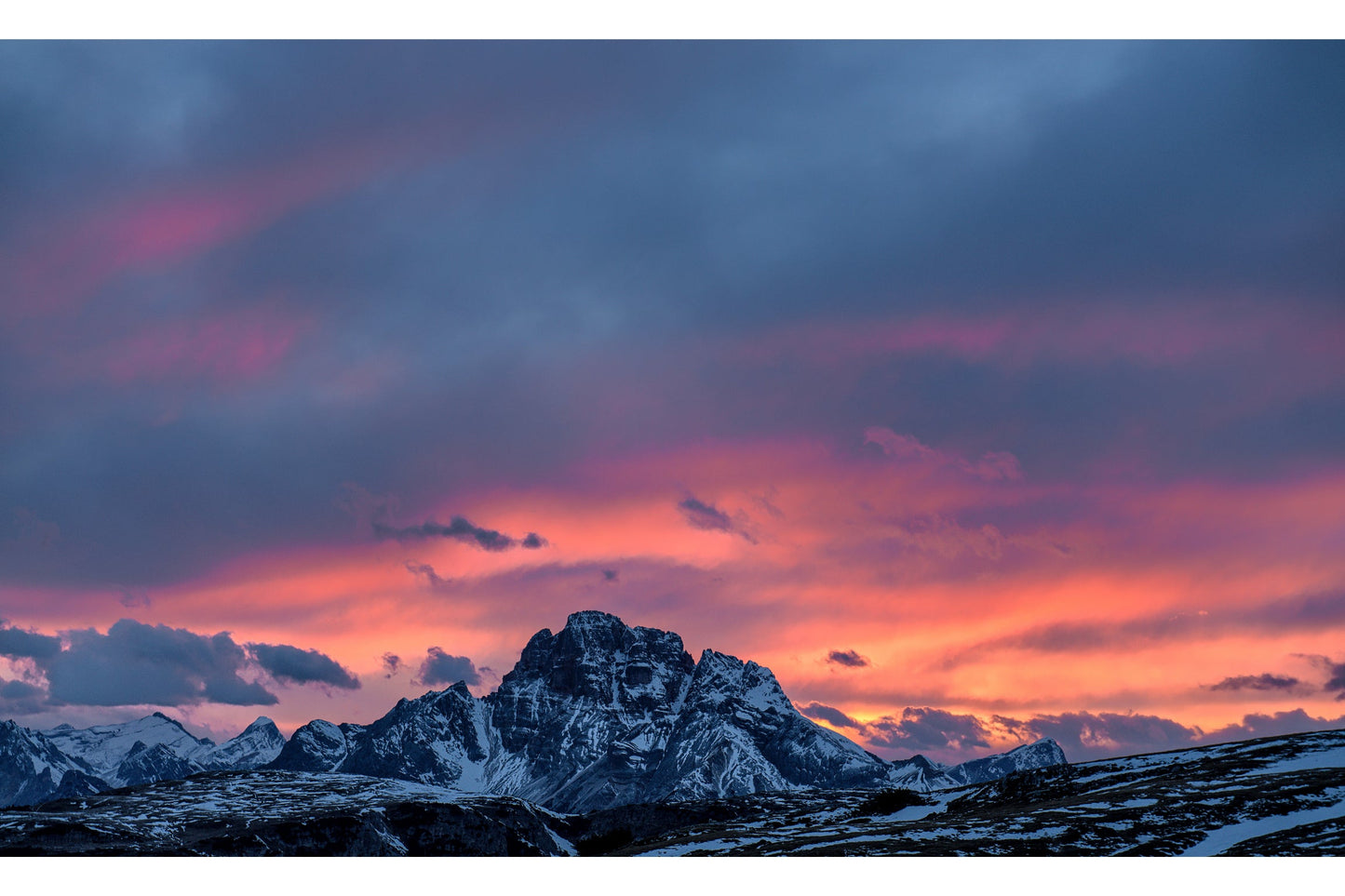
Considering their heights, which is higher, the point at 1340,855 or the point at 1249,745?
the point at 1249,745

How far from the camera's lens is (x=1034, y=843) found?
113m

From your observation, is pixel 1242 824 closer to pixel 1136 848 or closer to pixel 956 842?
pixel 1136 848

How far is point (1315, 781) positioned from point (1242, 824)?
19772 millimetres

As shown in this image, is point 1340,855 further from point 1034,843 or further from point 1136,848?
point 1034,843

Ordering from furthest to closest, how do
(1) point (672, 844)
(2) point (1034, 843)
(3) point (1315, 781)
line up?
(1) point (672, 844), (3) point (1315, 781), (2) point (1034, 843)

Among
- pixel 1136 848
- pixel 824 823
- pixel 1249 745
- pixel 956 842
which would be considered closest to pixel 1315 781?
pixel 1136 848
